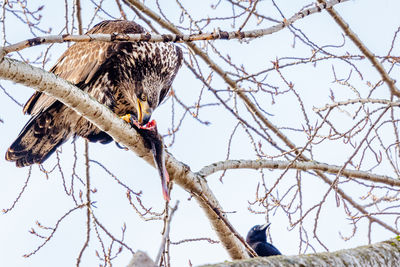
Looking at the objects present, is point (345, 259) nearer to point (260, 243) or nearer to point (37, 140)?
point (37, 140)

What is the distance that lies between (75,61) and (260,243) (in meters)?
2.64

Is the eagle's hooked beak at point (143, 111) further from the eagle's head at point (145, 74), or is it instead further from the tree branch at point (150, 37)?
the tree branch at point (150, 37)

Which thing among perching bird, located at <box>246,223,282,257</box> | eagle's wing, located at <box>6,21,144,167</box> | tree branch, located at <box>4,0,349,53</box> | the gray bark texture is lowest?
the gray bark texture

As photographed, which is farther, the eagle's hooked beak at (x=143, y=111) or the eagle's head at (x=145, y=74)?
the eagle's head at (x=145, y=74)

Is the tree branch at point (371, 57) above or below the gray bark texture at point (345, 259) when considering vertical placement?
above

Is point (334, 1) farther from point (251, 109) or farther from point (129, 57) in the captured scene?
point (129, 57)

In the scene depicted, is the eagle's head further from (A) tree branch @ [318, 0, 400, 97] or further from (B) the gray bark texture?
(B) the gray bark texture

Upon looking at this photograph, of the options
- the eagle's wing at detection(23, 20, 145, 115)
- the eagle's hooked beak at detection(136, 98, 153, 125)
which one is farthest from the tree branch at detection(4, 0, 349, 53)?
the eagle's wing at detection(23, 20, 145, 115)

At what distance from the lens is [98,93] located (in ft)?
16.0

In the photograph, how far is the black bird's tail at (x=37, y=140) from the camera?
4.80 metres

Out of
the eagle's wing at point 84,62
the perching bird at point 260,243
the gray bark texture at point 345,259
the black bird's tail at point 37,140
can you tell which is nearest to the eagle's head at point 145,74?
the eagle's wing at point 84,62

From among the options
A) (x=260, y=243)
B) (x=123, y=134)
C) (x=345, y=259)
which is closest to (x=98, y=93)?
(x=123, y=134)

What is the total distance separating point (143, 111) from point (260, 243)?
202 centimetres

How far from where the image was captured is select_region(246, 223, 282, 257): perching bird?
5574 millimetres
